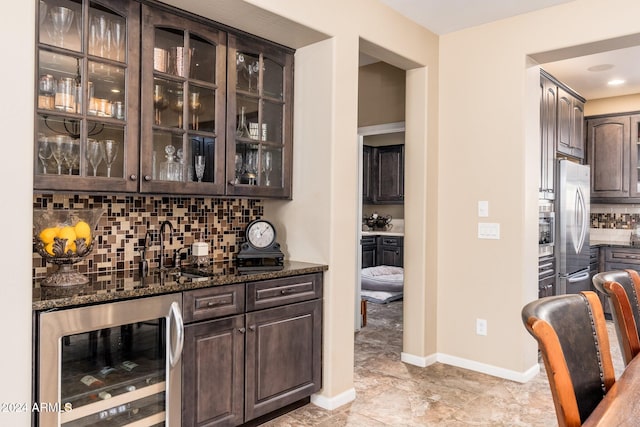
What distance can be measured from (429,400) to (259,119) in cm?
209

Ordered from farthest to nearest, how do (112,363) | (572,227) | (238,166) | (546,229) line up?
1. (572,227)
2. (546,229)
3. (238,166)
4. (112,363)

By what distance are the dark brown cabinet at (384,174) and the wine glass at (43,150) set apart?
21.6 ft

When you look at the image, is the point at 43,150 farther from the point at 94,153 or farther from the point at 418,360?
the point at 418,360

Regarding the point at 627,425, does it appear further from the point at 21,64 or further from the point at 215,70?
the point at 215,70

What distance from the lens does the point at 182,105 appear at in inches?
99.6

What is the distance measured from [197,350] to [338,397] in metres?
1.09

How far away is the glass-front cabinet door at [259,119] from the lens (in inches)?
108

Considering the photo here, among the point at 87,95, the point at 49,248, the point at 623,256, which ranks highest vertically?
the point at 87,95

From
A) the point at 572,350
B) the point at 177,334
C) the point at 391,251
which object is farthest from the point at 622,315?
the point at 391,251

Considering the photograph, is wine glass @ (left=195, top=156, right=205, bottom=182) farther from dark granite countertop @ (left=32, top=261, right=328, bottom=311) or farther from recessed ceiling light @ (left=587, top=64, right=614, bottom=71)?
recessed ceiling light @ (left=587, top=64, right=614, bottom=71)

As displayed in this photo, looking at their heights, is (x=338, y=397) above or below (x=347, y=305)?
below

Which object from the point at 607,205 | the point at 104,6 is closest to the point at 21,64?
the point at 104,6

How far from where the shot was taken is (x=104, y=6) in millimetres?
2211

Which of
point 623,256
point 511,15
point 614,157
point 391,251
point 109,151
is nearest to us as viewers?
point 109,151
